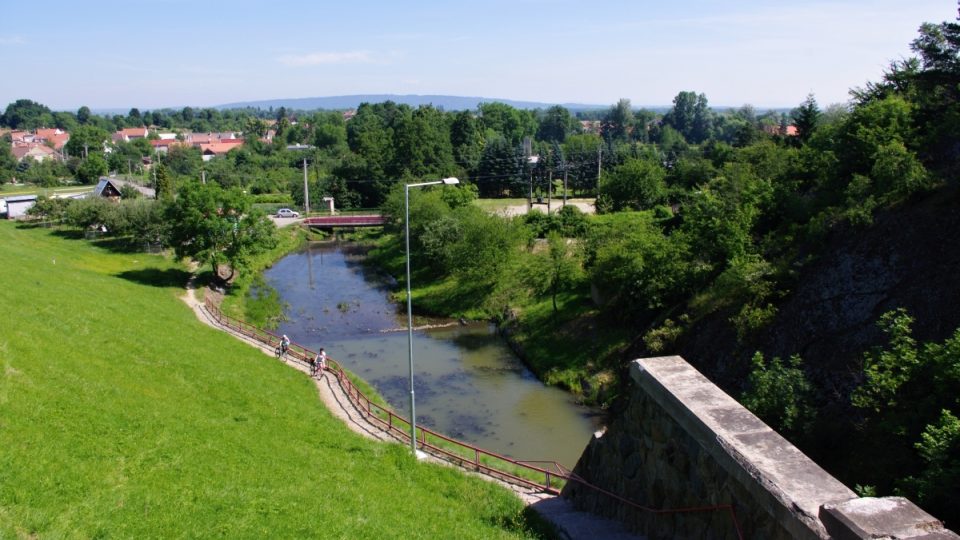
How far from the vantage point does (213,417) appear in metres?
18.0

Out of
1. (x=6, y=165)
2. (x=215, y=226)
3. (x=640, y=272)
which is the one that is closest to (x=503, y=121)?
(x=6, y=165)

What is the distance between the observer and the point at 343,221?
72.4m

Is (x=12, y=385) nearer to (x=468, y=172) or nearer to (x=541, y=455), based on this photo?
(x=541, y=455)

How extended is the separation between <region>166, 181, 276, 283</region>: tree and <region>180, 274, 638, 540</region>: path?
807 cm

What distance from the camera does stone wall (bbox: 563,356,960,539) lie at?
8.20 meters

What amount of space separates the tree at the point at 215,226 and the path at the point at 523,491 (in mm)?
8072

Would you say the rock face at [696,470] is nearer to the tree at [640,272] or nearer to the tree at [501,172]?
the tree at [640,272]

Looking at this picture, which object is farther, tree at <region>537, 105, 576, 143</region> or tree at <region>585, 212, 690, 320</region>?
tree at <region>537, 105, 576, 143</region>

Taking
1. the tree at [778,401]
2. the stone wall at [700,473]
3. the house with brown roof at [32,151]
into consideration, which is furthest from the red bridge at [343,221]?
the house with brown roof at [32,151]

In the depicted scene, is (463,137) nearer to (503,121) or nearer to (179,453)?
(503,121)

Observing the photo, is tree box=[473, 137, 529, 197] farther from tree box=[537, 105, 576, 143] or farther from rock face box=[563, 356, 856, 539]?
rock face box=[563, 356, 856, 539]

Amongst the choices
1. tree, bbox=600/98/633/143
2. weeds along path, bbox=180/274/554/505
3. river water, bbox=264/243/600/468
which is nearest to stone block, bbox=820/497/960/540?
weeds along path, bbox=180/274/554/505

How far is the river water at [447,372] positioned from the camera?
985 inches

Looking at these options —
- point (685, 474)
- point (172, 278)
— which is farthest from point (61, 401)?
point (172, 278)
